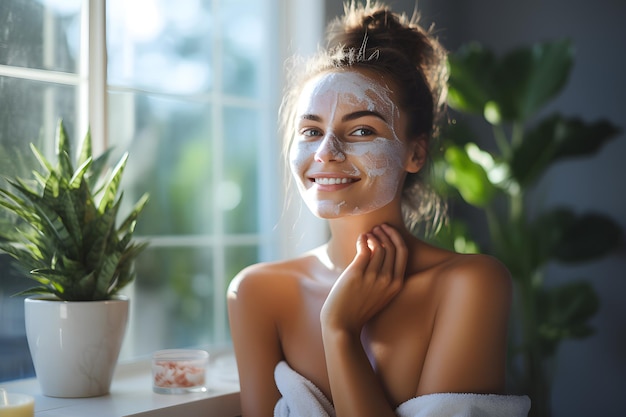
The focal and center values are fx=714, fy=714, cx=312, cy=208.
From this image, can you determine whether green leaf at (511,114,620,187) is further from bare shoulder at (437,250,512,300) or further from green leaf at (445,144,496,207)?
bare shoulder at (437,250,512,300)

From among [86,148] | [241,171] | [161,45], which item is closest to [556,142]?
[241,171]

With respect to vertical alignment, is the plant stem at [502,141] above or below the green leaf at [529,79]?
below

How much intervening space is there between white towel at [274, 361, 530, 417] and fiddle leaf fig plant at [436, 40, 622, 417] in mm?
1557

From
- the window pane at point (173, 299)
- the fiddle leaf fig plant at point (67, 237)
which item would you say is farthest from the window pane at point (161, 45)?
the fiddle leaf fig plant at point (67, 237)

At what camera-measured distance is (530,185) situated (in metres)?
2.86

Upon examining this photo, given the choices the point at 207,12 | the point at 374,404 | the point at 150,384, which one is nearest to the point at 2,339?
the point at 150,384

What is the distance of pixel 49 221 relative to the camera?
136cm

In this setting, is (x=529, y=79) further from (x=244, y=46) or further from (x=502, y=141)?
(x=244, y=46)

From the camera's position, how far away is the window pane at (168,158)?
2.01m

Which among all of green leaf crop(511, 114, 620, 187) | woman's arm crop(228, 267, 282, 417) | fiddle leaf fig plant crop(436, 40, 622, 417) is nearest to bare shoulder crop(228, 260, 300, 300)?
woman's arm crop(228, 267, 282, 417)

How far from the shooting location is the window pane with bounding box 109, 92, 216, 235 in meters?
2.01

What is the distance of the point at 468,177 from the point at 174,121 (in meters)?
1.21

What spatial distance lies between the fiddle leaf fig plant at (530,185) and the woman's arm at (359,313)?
1528 mm

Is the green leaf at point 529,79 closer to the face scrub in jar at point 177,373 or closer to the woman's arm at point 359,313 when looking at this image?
the woman's arm at point 359,313
